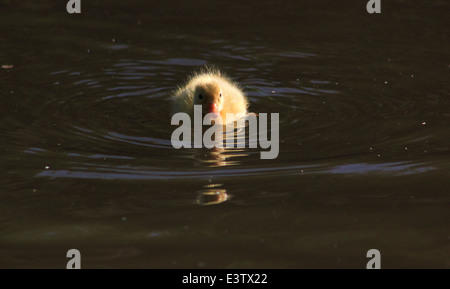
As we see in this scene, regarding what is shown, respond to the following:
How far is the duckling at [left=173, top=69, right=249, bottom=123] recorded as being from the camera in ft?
17.9

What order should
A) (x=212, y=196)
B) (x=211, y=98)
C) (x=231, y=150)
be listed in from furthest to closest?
(x=211, y=98), (x=231, y=150), (x=212, y=196)

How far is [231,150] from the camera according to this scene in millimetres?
4445

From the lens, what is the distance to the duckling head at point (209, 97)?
214 inches

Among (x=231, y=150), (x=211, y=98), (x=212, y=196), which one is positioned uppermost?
(x=211, y=98)

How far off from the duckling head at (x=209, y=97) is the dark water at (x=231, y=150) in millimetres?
278

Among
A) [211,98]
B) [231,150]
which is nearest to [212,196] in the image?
[231,150]

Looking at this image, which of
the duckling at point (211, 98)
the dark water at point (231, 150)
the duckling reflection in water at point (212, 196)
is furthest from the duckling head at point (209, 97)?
A: the duckling reflection in water at point (212, 196)

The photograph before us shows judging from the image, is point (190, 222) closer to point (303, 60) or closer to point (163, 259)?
point (163, 259)

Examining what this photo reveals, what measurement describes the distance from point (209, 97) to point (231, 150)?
1.08 meters

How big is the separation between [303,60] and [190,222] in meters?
3.27

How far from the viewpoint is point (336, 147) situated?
4328 millimetres

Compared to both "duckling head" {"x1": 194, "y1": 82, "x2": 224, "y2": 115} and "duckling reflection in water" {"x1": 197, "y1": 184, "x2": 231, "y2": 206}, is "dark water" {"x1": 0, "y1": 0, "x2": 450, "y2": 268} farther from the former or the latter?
"duckling head" {"x1": 194, "y1": 82, "x2": 224, "y2": 115}

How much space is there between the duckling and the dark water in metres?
0.13

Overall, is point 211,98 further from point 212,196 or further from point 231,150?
point 212,196
